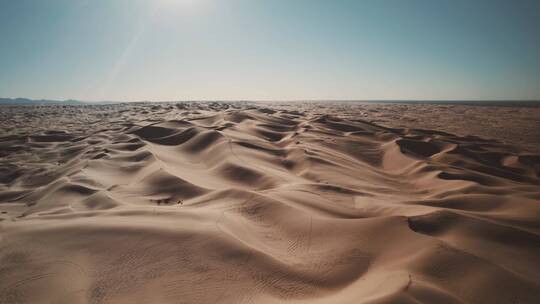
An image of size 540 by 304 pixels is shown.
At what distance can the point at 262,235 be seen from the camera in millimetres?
2064

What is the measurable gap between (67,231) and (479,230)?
10.3 feet

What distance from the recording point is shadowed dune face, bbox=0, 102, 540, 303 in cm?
144

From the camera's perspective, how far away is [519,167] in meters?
4.54

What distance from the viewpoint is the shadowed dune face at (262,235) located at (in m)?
1.44

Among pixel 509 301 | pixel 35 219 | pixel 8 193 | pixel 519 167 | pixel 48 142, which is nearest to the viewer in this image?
pixel 509 301

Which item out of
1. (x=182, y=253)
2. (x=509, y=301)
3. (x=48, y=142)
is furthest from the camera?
(x=48, y=142)

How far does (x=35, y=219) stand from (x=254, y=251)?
6.80 feet

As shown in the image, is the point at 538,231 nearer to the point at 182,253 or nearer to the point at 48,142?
the point at 182,253

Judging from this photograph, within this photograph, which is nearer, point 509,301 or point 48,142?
point 509,301

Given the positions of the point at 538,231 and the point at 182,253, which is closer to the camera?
the point at 182,253

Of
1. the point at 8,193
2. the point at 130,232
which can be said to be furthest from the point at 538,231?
the point at 8,193

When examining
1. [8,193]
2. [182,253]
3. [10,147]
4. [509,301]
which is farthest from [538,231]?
[10,147]

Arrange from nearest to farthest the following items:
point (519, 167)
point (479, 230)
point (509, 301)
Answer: point (509, 301)
point (479, 230)
point (519, 167)

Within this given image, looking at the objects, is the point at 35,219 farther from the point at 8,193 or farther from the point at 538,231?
the point at 538,231
